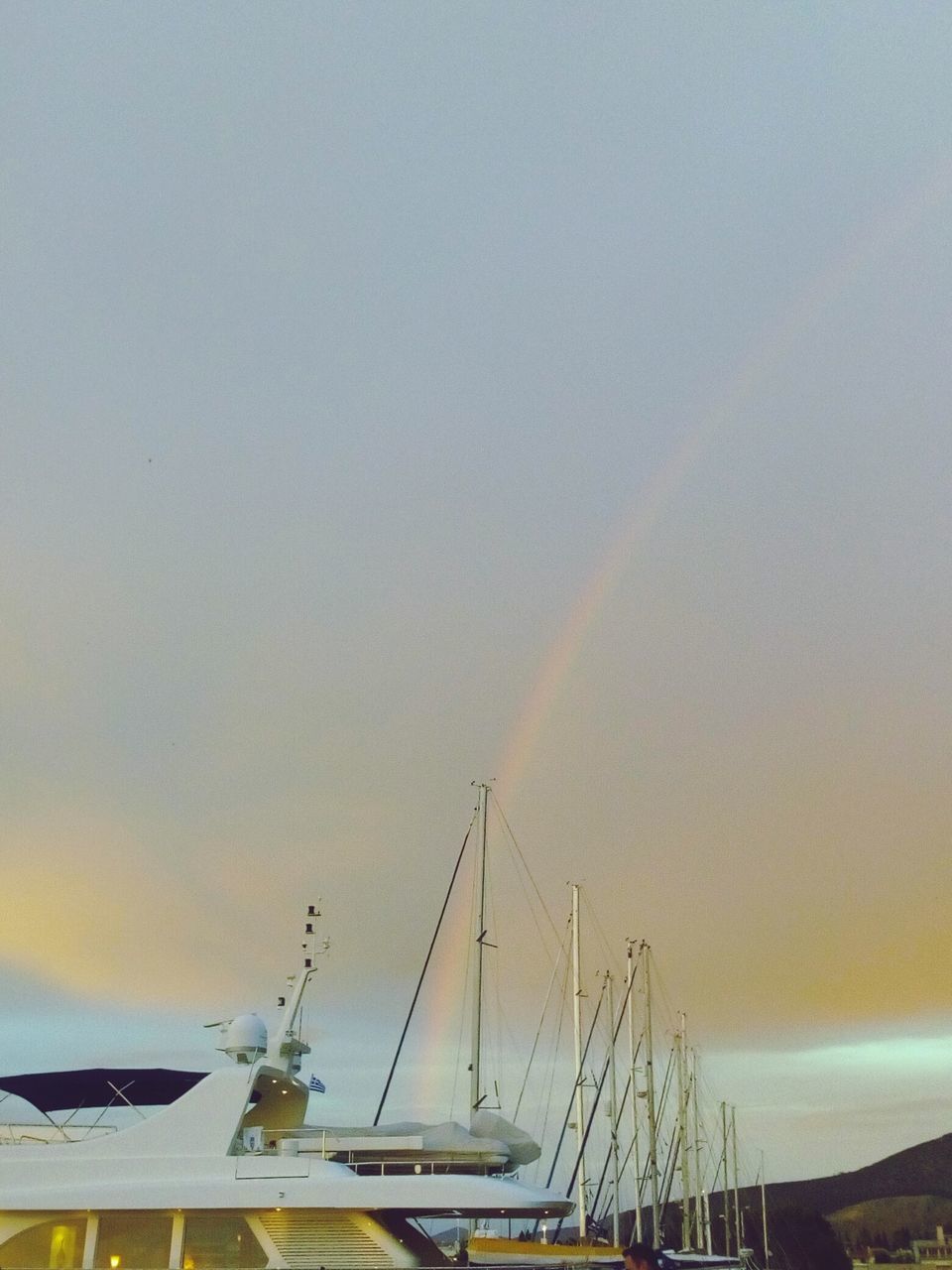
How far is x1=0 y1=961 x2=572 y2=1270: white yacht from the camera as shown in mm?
19547

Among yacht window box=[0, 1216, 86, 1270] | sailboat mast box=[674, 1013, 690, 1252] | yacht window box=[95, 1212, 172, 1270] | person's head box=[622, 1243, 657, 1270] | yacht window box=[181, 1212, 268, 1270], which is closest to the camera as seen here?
person's head box=[622, 1243, 657, 1270]

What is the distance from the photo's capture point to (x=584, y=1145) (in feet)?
98.0

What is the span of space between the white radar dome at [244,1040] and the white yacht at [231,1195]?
28mm

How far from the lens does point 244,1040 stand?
23203 millimetres

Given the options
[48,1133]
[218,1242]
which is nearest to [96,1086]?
[48,1133]

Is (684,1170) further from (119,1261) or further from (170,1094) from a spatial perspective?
(119,1261)

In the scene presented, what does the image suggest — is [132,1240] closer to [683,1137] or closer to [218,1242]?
[218,1242]

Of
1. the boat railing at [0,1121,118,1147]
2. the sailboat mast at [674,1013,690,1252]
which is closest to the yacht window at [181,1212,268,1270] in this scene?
the boat railing at [0,1121,118,1147]

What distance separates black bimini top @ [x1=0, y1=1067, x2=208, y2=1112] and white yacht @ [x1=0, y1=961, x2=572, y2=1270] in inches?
57.7

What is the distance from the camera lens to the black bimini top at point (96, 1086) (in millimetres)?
24406

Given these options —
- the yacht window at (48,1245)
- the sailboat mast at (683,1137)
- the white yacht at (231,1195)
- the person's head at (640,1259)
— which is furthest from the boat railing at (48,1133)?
the sailboat mast at (683,1137)

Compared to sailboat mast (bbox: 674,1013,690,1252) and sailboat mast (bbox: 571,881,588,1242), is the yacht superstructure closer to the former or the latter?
sailboat mast (bbox: 571,881,588,1242)

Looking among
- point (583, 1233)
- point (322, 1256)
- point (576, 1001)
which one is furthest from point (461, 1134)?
point (576, 1001)

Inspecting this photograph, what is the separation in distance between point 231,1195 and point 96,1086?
6.00 metres
